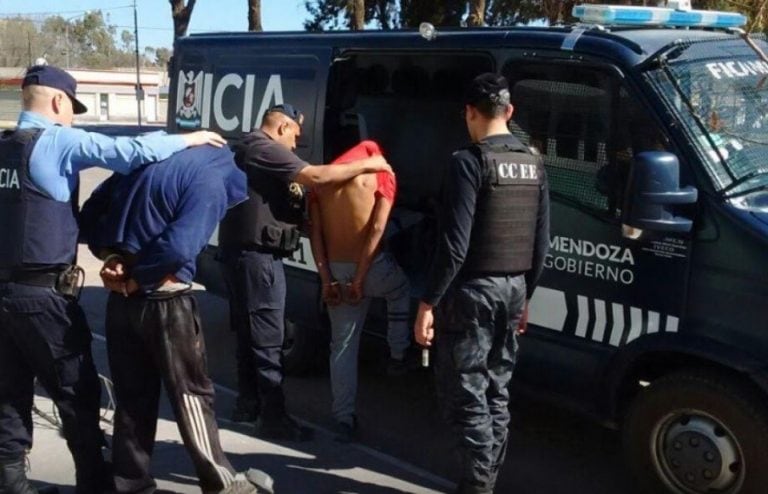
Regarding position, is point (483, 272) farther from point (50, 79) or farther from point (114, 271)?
point (50, 79)

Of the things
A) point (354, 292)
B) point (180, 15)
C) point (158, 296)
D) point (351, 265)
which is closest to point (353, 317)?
point (354, 292)

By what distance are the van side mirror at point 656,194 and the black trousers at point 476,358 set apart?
0.54 metres

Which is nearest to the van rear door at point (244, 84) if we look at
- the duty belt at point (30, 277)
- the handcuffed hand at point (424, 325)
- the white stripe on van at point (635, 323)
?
the handcuffed hand at point (424, 325)

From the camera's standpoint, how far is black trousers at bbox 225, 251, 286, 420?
5.00m

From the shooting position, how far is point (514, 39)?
471 cm

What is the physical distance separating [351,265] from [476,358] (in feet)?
3.88

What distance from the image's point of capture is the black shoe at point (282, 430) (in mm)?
5059

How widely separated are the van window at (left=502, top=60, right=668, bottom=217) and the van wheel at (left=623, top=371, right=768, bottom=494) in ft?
2.68

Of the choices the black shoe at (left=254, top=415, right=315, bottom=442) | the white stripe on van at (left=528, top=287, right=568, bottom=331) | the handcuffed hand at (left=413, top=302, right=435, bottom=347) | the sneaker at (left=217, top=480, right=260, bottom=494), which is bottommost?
the black shoe at (left=254, top=415, right=315, bottom=442)

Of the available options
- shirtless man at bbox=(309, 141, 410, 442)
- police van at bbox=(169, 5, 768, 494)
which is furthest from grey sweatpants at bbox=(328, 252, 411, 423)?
police van at bbox=(169, 5, 768, 494)

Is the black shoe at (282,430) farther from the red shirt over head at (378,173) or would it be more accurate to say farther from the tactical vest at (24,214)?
the tactical vest at (24,214)

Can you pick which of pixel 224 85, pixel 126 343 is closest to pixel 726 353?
pixel 126 343

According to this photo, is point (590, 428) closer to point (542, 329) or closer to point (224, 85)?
point (542, 329)

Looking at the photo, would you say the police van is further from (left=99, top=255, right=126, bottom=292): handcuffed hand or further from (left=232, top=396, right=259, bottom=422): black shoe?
(left=99, top=255, right=126, bottom=292): handcuffed hand
